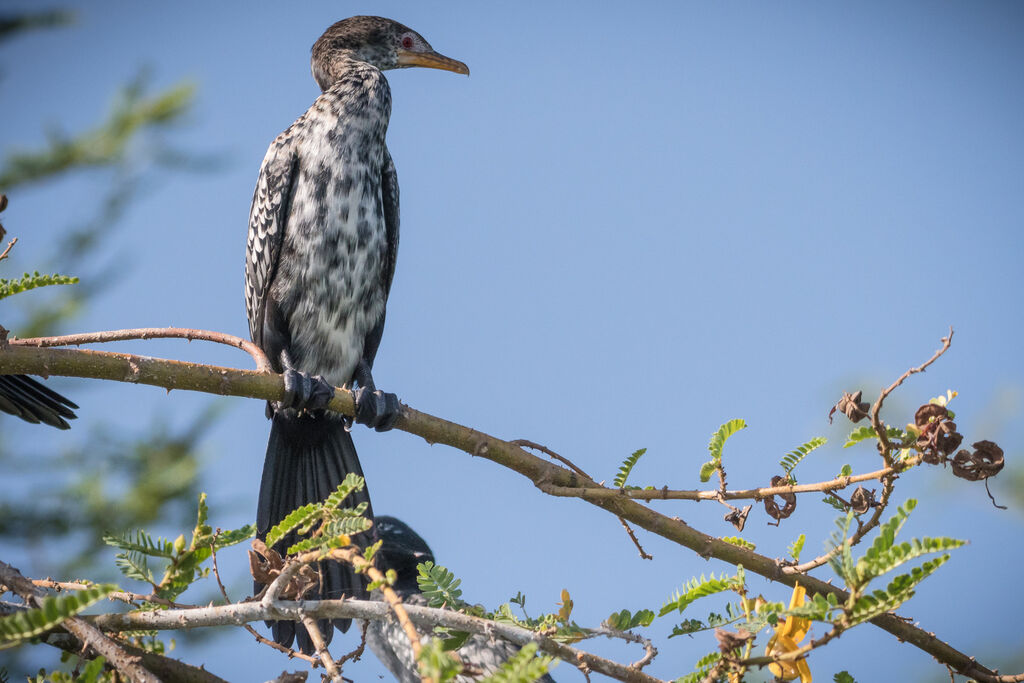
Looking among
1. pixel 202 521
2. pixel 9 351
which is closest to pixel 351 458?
pixel 9 351

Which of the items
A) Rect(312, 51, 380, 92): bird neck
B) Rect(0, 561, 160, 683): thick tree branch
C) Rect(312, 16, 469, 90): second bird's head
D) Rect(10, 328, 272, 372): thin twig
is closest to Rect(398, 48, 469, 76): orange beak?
Rect(312, 16, 469, 90): second bird's head

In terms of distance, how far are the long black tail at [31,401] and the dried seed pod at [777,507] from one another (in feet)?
6.42

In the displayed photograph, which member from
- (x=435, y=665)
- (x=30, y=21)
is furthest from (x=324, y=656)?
(x=30, y=21)

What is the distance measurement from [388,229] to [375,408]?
1.20m

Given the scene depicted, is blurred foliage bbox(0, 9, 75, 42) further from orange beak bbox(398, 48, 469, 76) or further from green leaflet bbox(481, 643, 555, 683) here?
green leaflet bbox(481, 643, 555, 683)

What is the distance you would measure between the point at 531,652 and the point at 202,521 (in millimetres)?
721

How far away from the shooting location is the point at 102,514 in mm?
5574

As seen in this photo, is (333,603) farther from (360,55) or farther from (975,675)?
(360,55)

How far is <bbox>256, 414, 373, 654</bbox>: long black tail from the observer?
3.16 metres

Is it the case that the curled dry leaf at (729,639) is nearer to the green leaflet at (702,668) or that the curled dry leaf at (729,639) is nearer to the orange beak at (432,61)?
the green leaflet at (702,668)

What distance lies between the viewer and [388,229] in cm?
407

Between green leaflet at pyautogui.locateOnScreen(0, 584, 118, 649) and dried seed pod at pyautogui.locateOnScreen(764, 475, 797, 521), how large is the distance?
4.67 feet

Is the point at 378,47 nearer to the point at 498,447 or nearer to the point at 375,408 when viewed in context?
the point at 375,408

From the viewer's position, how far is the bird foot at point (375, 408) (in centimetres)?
303
